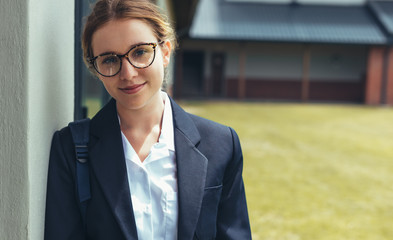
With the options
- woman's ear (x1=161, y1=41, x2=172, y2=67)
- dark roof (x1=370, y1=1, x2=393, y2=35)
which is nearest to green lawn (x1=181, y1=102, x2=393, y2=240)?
woman's ear (x1=161, y1=41, x2=172, y2=67)

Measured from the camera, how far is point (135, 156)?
1.46 m

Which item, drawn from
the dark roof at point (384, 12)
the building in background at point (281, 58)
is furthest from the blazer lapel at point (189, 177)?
the dark roof at point (384, 12)

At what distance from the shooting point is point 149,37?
142cm

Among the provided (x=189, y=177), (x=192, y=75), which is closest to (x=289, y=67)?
(x=192, y=75)

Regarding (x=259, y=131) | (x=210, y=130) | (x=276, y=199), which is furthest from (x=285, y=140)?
(x=210, y=130)

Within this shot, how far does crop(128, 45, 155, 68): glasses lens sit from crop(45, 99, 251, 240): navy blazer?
218 millimetres

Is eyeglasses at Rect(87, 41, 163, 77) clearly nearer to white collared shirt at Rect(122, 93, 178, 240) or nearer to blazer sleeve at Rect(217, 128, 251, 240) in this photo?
white collared shirt at Rect(122, 93, 178, 240)

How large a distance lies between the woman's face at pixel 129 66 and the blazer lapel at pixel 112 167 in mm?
109

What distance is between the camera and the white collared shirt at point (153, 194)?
56.4 inches

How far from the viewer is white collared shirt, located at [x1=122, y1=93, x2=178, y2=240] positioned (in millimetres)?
1434

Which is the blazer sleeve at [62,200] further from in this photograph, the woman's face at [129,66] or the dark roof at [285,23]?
the dark roof at [285,23]

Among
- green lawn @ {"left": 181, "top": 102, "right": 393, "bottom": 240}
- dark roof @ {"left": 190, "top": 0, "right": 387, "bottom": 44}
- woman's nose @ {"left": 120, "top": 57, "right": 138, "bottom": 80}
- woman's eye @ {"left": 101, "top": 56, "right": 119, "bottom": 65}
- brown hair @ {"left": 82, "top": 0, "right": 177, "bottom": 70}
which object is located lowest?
green lawn @ {"left": 181, "top": 102, "right": 393, "bottom": 240}
